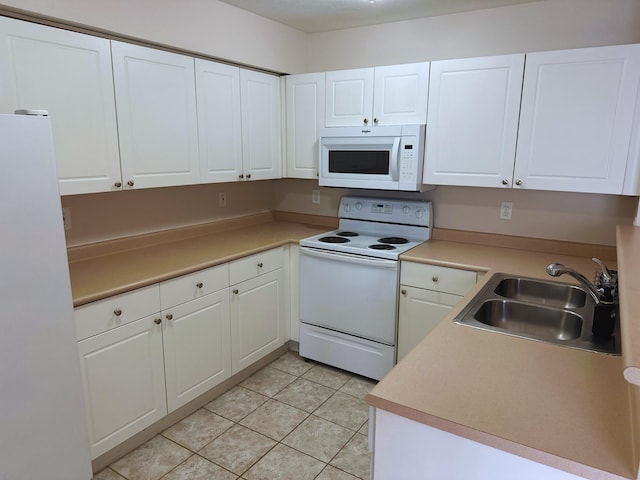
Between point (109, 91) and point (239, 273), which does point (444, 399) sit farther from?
point (109, 91)

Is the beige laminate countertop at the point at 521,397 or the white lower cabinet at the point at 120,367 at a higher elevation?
the beige laminate countertop at the point at 521,397

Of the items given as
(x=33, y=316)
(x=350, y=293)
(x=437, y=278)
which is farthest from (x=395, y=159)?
(x=33, y=316)

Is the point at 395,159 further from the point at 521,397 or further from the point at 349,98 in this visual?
the point at 521,397

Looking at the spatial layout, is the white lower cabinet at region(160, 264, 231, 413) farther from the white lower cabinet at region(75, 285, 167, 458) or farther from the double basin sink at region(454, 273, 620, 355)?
the double basin sink at region(454, 273, 620, 355)

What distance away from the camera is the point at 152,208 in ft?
9.08

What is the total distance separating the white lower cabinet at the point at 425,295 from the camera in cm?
243

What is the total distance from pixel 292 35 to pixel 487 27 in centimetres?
138

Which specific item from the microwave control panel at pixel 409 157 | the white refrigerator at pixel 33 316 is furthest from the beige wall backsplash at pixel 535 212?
the white refrigerator at pixel 33 316

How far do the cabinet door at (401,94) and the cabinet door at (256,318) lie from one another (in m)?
1.29

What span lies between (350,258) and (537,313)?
1.18 m

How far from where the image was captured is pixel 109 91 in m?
2.09

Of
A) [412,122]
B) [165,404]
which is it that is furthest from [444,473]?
[412,122]

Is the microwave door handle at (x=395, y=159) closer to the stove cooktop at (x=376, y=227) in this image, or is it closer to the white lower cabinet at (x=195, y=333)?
the stove cooktop at (x=376, y=227)

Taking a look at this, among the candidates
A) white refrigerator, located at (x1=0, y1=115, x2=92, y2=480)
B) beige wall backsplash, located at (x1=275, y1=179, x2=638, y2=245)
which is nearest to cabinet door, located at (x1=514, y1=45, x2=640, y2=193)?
beige wall backsplash, located at (x1=275, y1=179, x2=638, y2=245)
